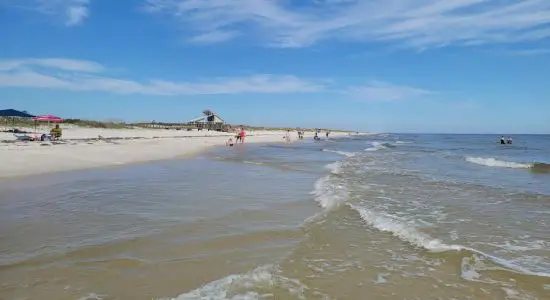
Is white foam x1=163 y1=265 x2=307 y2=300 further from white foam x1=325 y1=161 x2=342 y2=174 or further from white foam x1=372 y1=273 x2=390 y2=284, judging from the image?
white foam x1=325 y1=161 x2=342 y2=174

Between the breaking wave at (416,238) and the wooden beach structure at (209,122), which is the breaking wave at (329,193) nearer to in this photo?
the breaking wave at (416,238)

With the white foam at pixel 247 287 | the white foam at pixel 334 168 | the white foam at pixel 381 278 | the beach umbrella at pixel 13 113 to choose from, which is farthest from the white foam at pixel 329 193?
the beach umbrella at pixel 13 113

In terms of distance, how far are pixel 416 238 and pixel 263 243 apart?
3.00 meters

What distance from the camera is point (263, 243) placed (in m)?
7.02

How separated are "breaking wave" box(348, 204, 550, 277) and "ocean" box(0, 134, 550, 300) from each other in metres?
0.03

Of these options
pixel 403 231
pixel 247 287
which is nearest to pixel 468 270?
pixel 403 231

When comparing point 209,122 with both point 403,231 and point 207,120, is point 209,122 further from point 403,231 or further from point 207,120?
point 403,231

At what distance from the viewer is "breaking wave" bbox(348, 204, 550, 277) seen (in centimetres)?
629

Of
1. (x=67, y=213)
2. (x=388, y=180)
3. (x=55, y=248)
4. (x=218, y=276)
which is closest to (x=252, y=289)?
(x=218, y=276)

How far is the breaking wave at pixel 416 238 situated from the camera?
20.6 feet

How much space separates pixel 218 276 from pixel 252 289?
2.05ft

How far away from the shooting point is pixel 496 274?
5875 millimetres

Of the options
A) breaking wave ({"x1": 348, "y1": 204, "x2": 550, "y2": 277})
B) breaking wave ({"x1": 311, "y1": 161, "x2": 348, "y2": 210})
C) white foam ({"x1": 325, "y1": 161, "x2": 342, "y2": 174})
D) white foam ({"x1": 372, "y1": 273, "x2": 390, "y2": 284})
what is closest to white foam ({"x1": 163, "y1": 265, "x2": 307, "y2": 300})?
white foam ({"x1": 372, "y1": 273, "x2": 390, "y2": 284})

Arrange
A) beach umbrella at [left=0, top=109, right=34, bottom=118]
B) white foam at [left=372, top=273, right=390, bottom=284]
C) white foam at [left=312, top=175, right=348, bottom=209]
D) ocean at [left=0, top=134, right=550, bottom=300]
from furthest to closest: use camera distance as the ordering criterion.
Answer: beach umbrella at [left=0, top=109, right=34, bottom=118]
white foam at [left=312, top=175, right=348, bottom=209]
white foam at [left=372, top=273, right=390, bottom=284]
ocean at [left=0, top=134, right=550, bottom=300]
